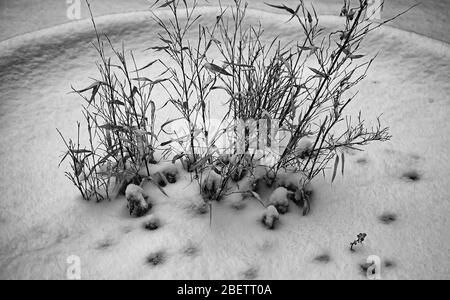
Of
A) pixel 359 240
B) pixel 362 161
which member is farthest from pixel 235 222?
pixel 362 161

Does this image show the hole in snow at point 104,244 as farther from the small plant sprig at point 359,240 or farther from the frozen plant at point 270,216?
the small plant sprig at point 359,240

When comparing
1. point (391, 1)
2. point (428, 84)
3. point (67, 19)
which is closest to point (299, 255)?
point (428, 84)

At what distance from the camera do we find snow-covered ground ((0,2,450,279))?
1.10m

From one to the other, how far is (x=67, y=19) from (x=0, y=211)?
177 centimetres

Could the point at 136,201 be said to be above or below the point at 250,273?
above

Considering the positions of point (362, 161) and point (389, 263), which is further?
point (362, 161)

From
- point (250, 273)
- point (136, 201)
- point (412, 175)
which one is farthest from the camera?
point (412, 175)

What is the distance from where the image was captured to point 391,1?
9.44 ft

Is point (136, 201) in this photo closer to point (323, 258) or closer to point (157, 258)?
point (157, 258)

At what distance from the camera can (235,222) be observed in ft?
4.03

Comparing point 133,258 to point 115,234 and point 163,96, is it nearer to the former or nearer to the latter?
point 115,234

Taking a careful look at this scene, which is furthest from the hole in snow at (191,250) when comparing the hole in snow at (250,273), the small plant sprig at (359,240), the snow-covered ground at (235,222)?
the small plant sprig at (359,240)

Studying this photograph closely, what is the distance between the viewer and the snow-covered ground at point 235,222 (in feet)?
3.62

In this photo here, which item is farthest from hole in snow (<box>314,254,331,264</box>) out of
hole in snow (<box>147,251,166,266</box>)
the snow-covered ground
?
A: hole in snow (<box>147,251,166,266</box>)
